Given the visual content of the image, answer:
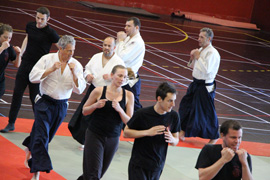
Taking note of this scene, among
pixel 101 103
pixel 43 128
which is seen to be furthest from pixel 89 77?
pixel 101 103

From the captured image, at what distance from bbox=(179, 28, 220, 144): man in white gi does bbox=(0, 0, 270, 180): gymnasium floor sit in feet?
1.17

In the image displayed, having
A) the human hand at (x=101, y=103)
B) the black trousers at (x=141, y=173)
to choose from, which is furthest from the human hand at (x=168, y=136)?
the human hand at (x=101, y=103)

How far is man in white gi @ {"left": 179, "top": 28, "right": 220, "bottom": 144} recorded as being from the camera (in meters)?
8.84

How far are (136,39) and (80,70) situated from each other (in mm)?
2069

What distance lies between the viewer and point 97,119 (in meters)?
5.88

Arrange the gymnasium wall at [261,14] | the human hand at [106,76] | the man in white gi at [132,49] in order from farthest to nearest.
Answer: the gymnasium wall at [261,14]
the man in white gi at [132,49]
the human hand at [106,76]

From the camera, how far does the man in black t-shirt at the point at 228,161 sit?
433cm

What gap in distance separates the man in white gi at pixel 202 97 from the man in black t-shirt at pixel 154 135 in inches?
148

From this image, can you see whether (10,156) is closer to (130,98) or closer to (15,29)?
(130,98)

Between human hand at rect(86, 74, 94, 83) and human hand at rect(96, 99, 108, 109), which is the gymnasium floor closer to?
human hand at rect(86, 74, 94, 83)

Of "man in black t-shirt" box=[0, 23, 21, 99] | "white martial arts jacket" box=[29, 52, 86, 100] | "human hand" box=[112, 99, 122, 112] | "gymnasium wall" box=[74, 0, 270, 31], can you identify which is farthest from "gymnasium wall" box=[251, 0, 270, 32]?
"human hand" box=[112, 99, 122, 112]

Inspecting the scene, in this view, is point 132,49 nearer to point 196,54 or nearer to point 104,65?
point 104,65

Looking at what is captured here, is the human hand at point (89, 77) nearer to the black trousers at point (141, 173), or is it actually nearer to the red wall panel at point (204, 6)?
the black trousers at point (141, 173)

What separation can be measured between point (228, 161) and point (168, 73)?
398 inches
